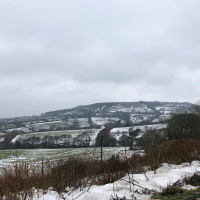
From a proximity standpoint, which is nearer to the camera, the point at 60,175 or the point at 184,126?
the point at 60,175

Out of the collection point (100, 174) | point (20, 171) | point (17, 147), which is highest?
point (20, 171)

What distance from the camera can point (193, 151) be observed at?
10.4 m

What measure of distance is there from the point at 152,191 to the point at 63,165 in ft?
9.60

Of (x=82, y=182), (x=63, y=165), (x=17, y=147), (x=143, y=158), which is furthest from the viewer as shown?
(x=17, y=147)

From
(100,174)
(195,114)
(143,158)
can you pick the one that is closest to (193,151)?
(143,158)

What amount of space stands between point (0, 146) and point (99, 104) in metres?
121

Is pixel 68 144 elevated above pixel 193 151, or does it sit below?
below

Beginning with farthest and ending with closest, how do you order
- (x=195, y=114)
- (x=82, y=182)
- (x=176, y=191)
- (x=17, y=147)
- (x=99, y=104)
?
(x=99, y=104), (x=17, y=147), (x=195, y=114), (x=82, y=182), (x=176, y=191)

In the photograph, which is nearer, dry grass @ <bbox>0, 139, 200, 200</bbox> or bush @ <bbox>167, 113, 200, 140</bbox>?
dry grass @ <bbox>0, 139, 200, 200</bbox>

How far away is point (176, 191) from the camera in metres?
4.63

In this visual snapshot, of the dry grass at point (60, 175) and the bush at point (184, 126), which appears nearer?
the dry grass at point (60, 175)

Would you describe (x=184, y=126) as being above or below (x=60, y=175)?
below

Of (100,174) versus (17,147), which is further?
(17,147)

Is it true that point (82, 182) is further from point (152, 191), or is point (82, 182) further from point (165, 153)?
point (165, 153)
